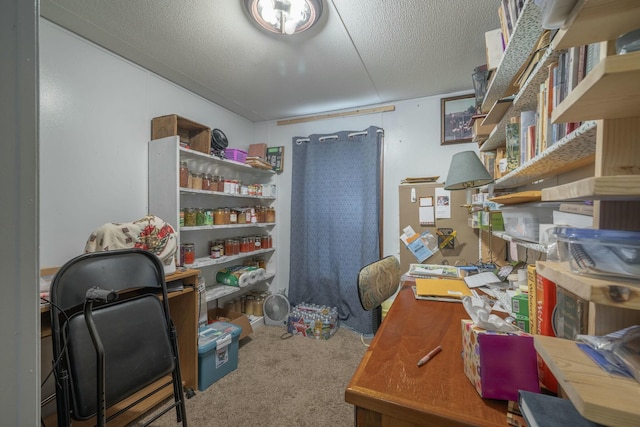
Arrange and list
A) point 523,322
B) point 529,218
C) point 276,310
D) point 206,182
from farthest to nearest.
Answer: point 276,310
point 206,182
point 529,218
point 523,322

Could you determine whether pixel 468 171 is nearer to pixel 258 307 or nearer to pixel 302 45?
pixel 302 45

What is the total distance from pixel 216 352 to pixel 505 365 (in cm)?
193

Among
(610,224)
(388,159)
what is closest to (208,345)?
(610,224)

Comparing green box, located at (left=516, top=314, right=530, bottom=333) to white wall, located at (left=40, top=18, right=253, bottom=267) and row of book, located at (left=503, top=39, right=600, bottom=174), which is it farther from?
white wall, located at (left=40, top=18, right=253, bottom=267)

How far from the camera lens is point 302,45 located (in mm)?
1861

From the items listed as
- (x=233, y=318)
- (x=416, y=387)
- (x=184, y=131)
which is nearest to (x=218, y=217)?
(x=184, y=131)

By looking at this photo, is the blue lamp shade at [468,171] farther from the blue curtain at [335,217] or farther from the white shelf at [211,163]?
the white shelf at [211,163]

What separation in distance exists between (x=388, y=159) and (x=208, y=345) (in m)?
2.44

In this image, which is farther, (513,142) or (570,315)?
(513,142)

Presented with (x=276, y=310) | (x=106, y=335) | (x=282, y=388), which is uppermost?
(x=106, y=335)

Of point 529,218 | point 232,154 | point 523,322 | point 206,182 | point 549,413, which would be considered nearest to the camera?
point 549,413

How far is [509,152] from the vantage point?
1290mm

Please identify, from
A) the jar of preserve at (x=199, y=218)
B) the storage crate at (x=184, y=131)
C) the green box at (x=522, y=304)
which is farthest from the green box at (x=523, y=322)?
the storage crate at (x=184, y=131)

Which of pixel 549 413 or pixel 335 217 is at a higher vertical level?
pixel 335 217
